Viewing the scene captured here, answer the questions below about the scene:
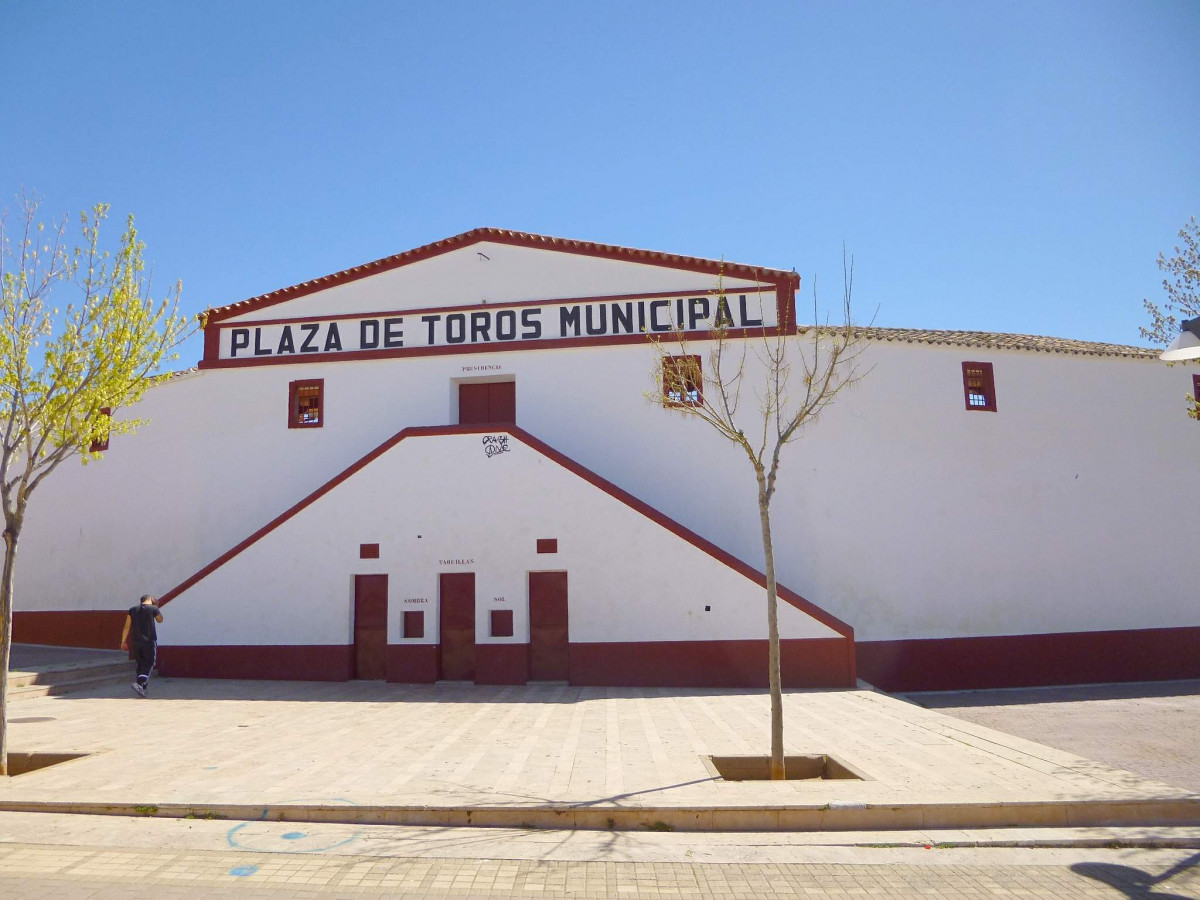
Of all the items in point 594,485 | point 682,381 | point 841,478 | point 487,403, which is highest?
point 487,403

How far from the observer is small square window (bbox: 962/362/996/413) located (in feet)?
58.9

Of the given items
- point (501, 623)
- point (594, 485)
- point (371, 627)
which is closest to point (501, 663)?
point (501, 623)

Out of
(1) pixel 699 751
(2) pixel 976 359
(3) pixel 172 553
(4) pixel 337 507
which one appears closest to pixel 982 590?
(2) pixel 976 359

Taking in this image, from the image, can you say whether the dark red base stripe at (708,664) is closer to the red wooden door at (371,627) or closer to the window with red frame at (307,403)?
the red wooden door at (371,627)

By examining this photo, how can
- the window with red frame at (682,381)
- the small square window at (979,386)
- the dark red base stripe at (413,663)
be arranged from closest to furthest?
1. the window with red frame at (682,381)
2. the dark red base stripe at (413,663)
3. the small square window at (979,386)

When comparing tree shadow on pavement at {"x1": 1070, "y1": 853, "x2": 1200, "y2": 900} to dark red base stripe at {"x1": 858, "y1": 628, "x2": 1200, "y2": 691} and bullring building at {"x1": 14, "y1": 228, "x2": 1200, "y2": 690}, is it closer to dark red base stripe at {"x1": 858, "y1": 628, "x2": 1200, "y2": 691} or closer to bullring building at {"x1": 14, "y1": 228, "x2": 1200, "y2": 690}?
bullring building at {"x1": 14, "y1": 228, "x2": 1200, "y2": 690}

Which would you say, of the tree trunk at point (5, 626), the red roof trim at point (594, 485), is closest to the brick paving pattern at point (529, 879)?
the tree trunk at point (5, 626)

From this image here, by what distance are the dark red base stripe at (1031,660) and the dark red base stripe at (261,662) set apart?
10520 millimetres

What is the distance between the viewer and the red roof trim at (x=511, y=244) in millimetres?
18047

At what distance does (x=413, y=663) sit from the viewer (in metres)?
15.3

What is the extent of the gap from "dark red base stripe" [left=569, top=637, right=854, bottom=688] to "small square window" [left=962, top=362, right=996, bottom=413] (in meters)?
7.17

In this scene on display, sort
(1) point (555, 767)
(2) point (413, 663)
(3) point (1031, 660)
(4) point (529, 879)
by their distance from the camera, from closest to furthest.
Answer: (4) point (529, 879)
(1) point (555, 767)
(2) point (413, 663)
(3) point (1031, 660)

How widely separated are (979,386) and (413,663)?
540 inches

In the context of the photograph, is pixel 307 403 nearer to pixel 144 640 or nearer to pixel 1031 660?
pixel 144 640
